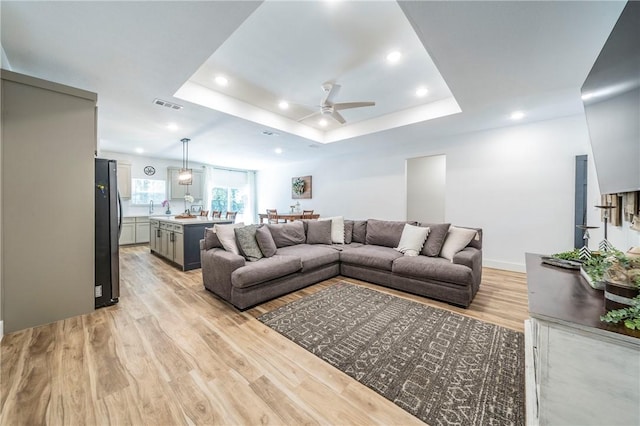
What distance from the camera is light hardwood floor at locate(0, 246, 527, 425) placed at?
51.3 inches

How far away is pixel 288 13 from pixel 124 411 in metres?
3.02

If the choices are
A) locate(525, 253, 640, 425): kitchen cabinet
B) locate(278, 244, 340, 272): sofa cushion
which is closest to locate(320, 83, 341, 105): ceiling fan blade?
locate(278, 244, 340, 272): sofa cushion

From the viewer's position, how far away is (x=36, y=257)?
2221 mm

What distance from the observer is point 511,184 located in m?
4.04

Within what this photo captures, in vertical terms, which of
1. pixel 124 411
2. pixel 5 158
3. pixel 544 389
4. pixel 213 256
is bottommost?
pixel 124 411

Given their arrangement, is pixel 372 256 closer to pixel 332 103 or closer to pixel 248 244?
pixel 248 244

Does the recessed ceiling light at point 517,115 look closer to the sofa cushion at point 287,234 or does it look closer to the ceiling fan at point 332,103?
the ceiling fan at point 332,103

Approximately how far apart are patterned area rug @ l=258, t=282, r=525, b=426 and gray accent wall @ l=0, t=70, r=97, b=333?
6.66 ft

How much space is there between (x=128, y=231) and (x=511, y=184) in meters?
8.70

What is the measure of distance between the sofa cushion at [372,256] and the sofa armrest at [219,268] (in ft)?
5.29

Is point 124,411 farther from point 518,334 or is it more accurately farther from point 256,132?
point 256,132

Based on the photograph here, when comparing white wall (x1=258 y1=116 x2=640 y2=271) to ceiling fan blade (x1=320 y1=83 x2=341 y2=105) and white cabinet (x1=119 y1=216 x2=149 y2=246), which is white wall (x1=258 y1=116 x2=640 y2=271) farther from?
white cabinet (x1=119 y1=216 x2=149 y2=246)

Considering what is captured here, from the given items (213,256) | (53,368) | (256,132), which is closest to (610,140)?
(213,256)

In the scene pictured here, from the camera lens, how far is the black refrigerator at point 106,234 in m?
2.60
